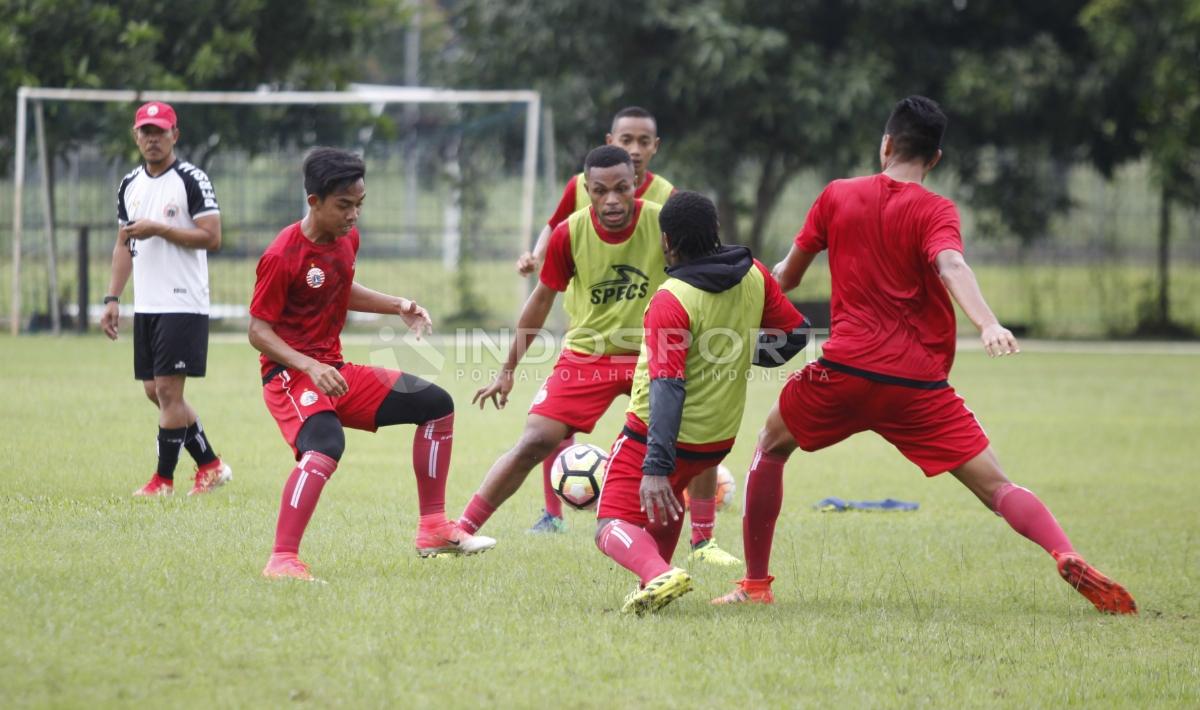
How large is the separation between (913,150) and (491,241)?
16.0m

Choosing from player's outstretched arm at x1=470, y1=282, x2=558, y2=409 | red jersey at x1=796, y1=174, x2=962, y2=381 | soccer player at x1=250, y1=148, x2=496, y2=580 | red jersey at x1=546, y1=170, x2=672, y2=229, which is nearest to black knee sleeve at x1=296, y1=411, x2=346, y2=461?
soccer player at x1=250, y1=148, x2=496, y2=580

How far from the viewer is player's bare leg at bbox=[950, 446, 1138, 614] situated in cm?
587

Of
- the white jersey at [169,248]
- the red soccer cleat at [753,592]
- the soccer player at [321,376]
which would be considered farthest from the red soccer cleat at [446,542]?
the white jersey at [169,248]

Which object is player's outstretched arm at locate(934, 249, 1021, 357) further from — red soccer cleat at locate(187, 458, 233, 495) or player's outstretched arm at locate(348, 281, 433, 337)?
red soccer cleat at locate(187, 458, 233, 495)

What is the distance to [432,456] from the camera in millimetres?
6637

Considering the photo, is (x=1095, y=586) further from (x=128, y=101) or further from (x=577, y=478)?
(x=128, y=101)

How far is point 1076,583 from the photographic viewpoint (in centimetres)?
586

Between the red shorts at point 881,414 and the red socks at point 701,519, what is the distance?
52.1 inches

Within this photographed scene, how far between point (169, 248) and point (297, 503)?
3120 millimetres

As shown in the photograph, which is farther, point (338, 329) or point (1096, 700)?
point (338, 329)

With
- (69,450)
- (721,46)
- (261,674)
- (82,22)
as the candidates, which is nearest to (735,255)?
(261,674)

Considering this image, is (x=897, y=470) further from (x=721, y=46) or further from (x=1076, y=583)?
(x=721, y=46)

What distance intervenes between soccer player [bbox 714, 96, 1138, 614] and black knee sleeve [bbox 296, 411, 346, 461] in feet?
5.84

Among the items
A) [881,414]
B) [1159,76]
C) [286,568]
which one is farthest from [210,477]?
[1159,76]
